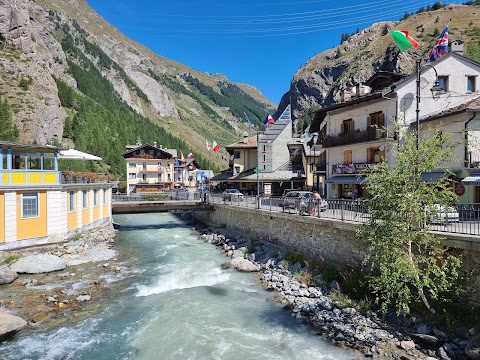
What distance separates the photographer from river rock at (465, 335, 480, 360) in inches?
385

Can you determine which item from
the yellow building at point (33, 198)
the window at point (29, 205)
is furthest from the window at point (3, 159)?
the window at point (29, 205)

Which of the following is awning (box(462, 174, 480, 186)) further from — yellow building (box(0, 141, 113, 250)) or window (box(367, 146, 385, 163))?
yellow building (box(0, 141, 113, 250))

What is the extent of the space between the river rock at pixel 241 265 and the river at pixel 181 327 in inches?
22.5

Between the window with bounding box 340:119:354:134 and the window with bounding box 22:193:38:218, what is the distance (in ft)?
89.3

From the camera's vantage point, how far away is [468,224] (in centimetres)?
1312

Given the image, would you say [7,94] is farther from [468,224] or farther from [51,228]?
[468,224]

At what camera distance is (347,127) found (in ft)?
101

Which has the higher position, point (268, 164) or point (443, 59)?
point (443, 59)

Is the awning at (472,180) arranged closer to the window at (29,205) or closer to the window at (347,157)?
the window at (347,157)

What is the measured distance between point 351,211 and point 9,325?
1687cm

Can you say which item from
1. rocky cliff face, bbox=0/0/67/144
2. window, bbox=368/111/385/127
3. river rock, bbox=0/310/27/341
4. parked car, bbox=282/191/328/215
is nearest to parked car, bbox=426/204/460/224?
parked car, bbox=282/191/328/215

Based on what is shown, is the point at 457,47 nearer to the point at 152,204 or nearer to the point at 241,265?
the point at 241,265

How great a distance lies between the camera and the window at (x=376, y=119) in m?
27.4

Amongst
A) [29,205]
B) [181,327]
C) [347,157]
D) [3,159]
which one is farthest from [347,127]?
[3,159]
